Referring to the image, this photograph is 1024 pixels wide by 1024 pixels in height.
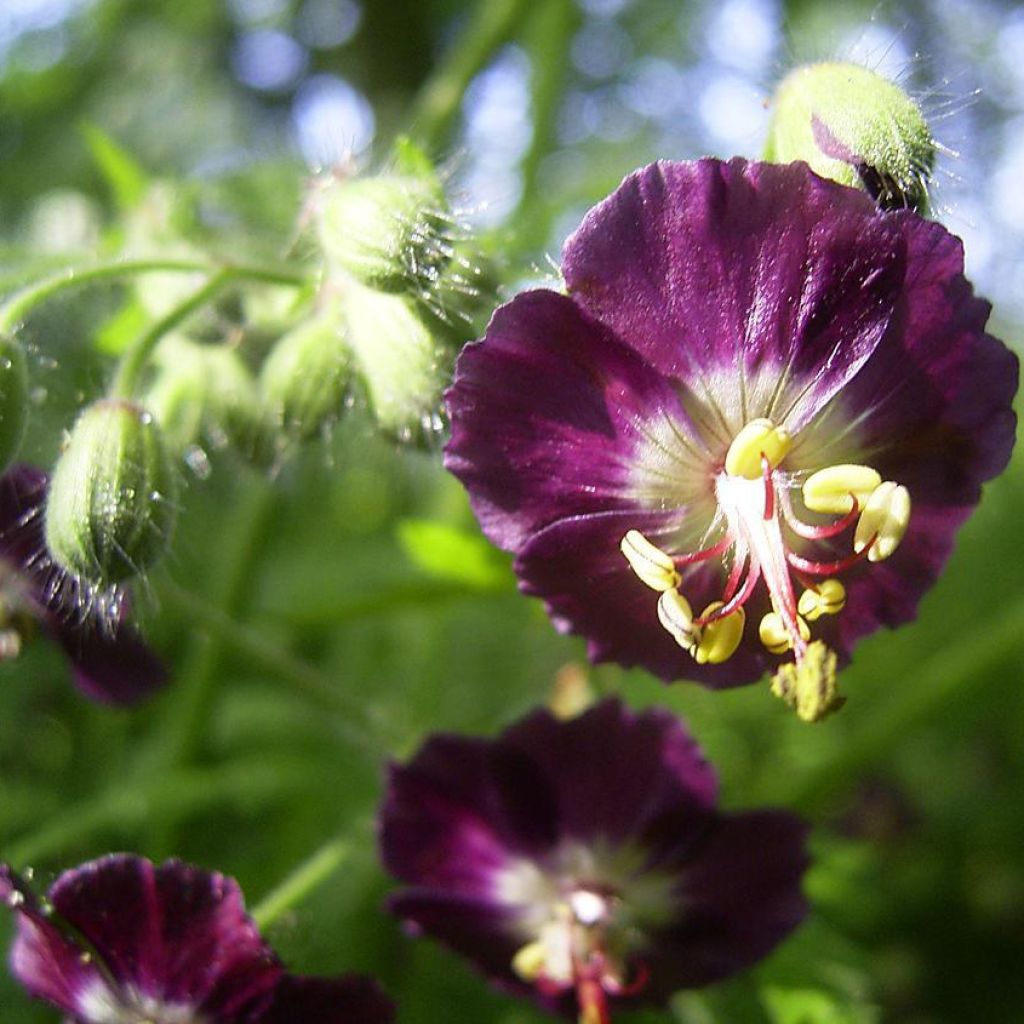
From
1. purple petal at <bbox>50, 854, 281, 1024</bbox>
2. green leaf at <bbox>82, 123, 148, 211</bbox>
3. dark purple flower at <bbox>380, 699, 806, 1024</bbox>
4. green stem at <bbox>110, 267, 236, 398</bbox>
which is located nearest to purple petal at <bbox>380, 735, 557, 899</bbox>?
dark purple flower at <bbox>380, 699, 806, 1024</bbox>

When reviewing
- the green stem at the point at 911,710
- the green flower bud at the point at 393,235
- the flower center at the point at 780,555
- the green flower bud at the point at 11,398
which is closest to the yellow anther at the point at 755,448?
the flower center at the point at 780,555

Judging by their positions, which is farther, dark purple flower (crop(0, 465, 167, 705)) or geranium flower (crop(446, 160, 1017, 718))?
dark purple flower (crop(0, 465, 167, 705))

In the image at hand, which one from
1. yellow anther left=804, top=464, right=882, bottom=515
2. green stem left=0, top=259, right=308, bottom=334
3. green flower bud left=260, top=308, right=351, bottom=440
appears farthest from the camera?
green flower bud left=260, top=308, right=351, bottom=440

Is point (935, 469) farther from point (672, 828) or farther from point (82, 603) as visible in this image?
point (82, 603)

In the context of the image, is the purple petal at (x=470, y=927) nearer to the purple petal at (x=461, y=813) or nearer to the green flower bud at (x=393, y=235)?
the purple petal at (x=461, y=813)

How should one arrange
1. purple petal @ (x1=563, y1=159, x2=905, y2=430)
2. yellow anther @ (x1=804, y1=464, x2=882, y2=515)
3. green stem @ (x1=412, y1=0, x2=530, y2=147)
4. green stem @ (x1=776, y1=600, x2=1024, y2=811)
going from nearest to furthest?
purple petal @ (x1=563, y1=159, x2=905, y2=430)
yellow anther @ (x1=804, y1=464, x2=882, y2=515)
green stem @ (x1=776, y1=600, x2=1024, y2=811)
green stem @ (x1=412, y1=0, x2=530, y2=147)

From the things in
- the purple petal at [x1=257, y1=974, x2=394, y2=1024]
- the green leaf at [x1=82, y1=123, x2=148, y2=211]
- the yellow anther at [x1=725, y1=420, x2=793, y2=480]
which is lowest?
the purple petal at [x1=257, y1=974, x2=394, y2=1024]

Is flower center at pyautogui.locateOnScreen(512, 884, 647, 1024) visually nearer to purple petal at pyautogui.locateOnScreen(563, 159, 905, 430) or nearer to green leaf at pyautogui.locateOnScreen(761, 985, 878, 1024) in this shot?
green leaf at pyautogui.locateOnScreen(761, 985, 878, 1024)

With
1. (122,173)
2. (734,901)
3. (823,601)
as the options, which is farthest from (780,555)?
(122,173)
